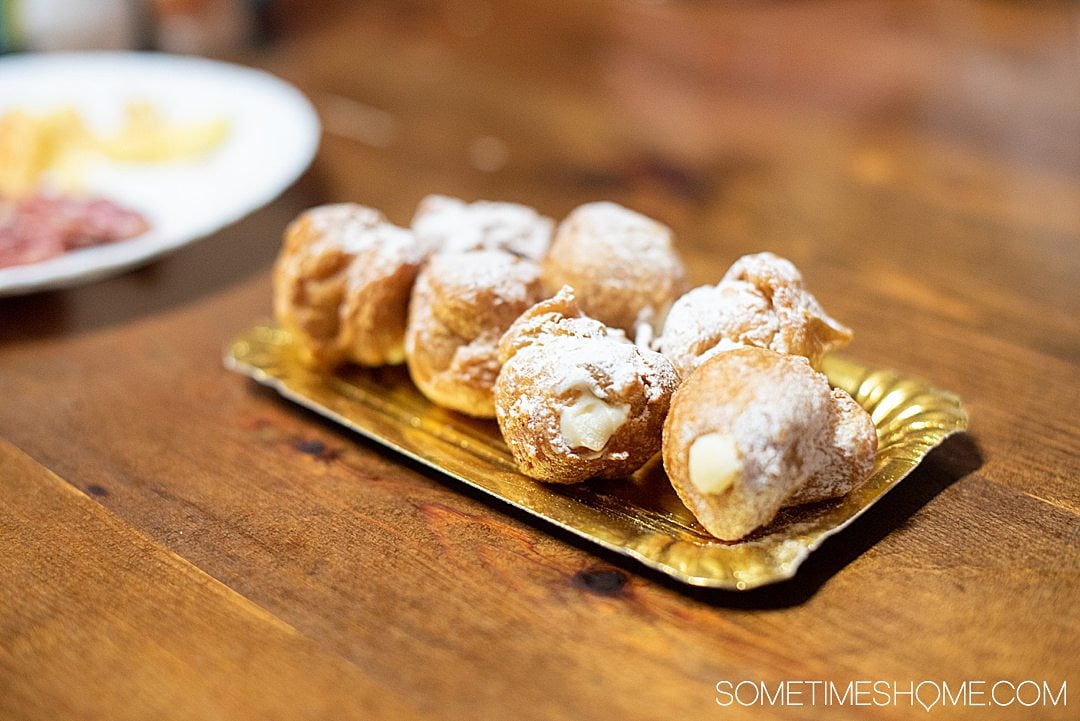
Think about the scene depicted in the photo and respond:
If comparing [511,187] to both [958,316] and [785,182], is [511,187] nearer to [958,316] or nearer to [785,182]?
[785,182]

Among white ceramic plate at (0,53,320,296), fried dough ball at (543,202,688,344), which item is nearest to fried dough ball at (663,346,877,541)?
fried dough ball at (543,202,688,344)

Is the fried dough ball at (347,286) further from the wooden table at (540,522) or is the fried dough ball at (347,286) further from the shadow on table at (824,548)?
the shadow on table at (824,548)

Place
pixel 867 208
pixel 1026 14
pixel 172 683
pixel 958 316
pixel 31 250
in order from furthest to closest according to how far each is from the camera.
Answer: pixel 1026 14
pixel 867 208
pixel 31 250
pixel 958 316
pixel 172 683

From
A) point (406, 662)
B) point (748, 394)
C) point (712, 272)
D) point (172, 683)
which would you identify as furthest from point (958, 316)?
point (172, 683)

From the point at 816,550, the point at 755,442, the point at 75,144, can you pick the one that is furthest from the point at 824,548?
the point at 75,144

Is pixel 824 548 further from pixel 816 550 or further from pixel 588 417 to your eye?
pixel 588 417
